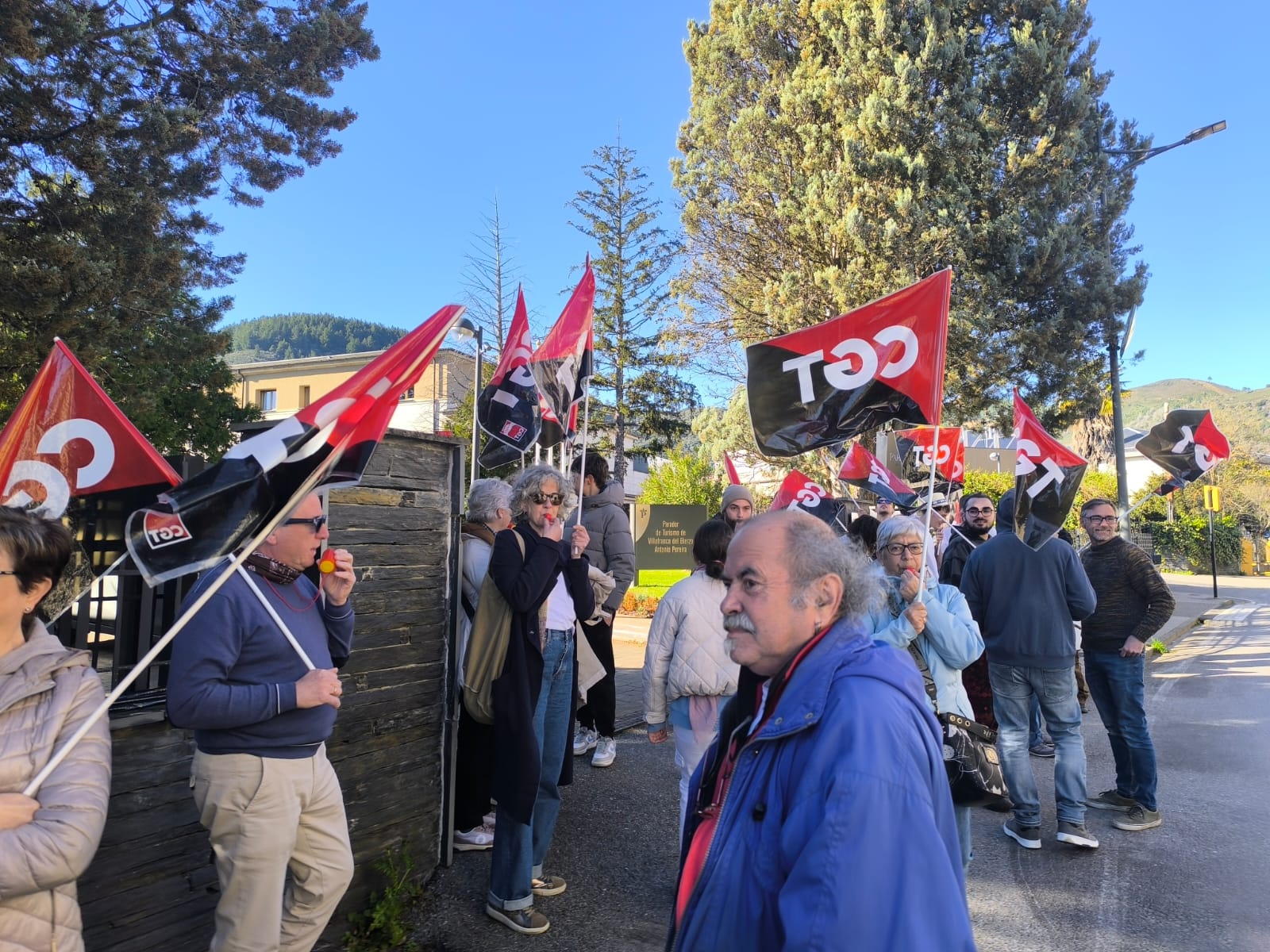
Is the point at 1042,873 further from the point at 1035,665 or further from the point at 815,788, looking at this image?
the point at 815,788

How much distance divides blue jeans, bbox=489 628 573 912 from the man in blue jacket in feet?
7.10

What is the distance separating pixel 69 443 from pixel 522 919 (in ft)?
8.84

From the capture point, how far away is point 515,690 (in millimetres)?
3793

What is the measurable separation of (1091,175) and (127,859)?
21256mm

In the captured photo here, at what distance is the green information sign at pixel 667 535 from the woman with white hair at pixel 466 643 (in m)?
13.3

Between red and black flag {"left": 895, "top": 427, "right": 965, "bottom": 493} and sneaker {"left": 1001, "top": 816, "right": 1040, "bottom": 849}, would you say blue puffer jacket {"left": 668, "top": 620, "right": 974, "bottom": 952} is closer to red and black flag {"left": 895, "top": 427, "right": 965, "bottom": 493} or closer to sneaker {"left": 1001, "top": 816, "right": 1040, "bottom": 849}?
sneaker {"left": 1001, "top": 816, "right": 1040, "bottom": 849}

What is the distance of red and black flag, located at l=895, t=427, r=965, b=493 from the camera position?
11.9m

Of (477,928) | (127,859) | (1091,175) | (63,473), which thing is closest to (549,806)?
(477,928)

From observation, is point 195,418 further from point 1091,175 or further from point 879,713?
point 879,713

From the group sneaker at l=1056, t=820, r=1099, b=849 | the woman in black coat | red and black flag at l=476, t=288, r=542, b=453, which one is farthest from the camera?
red and black flag at l=476, t=288, r=542, b=453

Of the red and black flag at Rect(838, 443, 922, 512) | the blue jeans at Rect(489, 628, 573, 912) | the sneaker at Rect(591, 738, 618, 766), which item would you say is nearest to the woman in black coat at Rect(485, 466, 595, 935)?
the blue jeans at Rect(489, 628, 573, 912)

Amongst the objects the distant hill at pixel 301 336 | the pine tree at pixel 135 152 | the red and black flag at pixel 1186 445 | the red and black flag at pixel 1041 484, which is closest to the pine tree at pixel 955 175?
the red and black flag at pixel 1186 445

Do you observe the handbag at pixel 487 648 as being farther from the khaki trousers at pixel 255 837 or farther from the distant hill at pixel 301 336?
the distant hill at pixel 301 336

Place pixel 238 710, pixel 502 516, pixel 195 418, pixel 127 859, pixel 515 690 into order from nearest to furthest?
1. pixel 238 710
2. pixel 127 859
3. pixel 515 690
4. pixel 502 516
5. pixel 195 418
